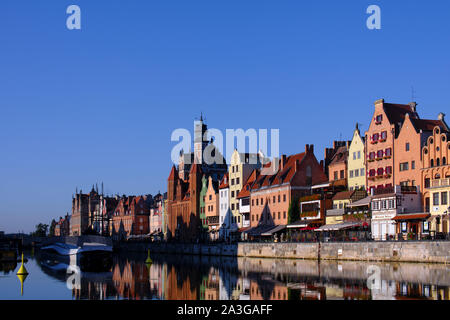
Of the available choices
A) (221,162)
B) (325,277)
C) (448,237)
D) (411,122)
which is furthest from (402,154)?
(221,162)

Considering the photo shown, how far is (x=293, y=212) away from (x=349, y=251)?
26.1 m

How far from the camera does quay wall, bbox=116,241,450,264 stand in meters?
59.2

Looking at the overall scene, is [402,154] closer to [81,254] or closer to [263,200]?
[263,200]

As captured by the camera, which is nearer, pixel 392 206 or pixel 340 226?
pixel 392 206

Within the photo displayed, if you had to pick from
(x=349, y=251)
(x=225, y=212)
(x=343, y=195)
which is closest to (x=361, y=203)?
(x=343, y=195)

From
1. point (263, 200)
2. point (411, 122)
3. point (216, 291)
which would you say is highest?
point (411, 122)

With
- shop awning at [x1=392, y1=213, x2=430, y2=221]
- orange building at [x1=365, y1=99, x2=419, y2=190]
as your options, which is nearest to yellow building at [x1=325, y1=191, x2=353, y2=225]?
orange building at [x1=365, y1=99, x2=419, y2=190]

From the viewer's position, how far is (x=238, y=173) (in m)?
121

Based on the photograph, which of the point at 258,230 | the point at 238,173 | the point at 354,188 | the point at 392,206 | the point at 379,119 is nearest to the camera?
the point at 392,206

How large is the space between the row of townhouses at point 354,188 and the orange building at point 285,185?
0.15 m

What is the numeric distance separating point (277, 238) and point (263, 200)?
14.5 m

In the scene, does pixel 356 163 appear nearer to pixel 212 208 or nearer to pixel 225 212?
pixel 225 212

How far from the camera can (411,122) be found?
77.7 m

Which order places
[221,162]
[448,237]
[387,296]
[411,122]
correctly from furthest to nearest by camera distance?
[221,162], [411,122], [448,237], [387,296]
